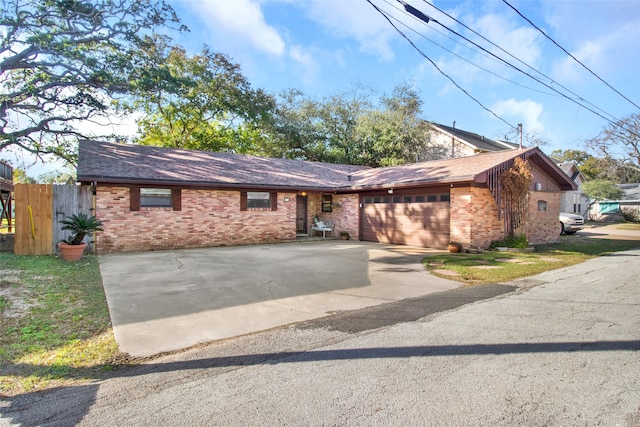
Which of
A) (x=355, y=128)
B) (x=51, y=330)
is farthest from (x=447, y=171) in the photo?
(x=355, y=128)

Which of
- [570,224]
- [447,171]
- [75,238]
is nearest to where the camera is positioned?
[75,238]

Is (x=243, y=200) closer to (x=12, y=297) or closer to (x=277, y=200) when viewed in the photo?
(x=277, y=200)

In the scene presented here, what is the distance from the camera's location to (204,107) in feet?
78.5

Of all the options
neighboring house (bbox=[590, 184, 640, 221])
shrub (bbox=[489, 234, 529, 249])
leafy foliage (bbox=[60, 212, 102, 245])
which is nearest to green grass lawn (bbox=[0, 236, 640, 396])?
leafy foliage (bbox=[60, 212, 102, 245])

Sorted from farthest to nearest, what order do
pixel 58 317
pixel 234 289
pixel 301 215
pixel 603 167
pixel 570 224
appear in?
pixel 603 167 < pixel 570 224 < pixel 301 215 < pixel 234 289 < pixel 58 317

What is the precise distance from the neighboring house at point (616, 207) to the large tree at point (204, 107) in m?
33.2

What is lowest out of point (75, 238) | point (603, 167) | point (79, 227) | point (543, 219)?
point (75, 238)

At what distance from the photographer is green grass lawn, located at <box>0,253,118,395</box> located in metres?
3.18

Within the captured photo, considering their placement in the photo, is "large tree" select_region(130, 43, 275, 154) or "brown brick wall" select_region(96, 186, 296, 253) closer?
"brown brick wall" select_region(96, 186, 296, 253)

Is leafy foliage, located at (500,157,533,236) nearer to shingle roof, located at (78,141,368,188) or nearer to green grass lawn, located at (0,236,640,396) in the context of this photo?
green grass lawn, located at (0,236,640,396)

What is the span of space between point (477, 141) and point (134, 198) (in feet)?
94.6

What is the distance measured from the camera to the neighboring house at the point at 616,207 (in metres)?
32.6

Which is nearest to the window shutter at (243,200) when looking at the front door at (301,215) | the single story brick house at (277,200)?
the single story brick house at (277,200)

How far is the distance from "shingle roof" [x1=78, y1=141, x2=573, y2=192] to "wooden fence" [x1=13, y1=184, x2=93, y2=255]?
866 millimetres
